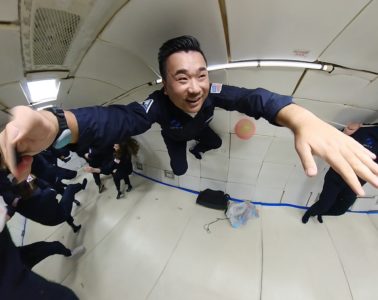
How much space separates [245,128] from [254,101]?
1.12 metres

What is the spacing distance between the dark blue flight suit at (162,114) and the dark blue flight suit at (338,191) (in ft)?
4.24

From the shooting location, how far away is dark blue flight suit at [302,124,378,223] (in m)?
1.41

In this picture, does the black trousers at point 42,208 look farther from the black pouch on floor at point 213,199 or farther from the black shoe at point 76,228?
the black pouch on floor at point 213,199

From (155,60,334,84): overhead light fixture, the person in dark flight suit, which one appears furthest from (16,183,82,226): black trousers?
(155,60,334,84): overhead light fixture

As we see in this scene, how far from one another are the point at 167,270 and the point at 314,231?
1.55 metres

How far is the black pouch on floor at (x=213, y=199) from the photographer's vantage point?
218cm

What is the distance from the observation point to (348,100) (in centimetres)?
126

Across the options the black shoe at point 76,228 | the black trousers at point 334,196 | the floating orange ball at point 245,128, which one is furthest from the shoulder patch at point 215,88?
the black shoe at point 76,228

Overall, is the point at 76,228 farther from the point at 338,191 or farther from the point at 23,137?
the point at 338,191

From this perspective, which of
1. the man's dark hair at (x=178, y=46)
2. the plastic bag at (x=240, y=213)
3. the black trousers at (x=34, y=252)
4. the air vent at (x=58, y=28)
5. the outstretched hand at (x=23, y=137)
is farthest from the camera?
the plastic bag at (x=240, y=213)

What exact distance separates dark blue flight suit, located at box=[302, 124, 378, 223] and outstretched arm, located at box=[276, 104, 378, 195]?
4.43ft

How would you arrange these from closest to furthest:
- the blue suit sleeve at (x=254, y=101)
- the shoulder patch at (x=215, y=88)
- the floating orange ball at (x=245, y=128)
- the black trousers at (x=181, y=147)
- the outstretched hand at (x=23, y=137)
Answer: the outstretched hand at (x=23, y=137), the blue suit sleeve at (x=254, y=101), the shoulder patch at (x=215, y=88), the black trousers at (x=181, y=147), the floating orange ball at (x=245, y=128)

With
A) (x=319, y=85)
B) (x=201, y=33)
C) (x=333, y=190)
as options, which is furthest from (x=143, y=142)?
(x=333, y=190)

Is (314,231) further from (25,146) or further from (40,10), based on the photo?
(40,10)
